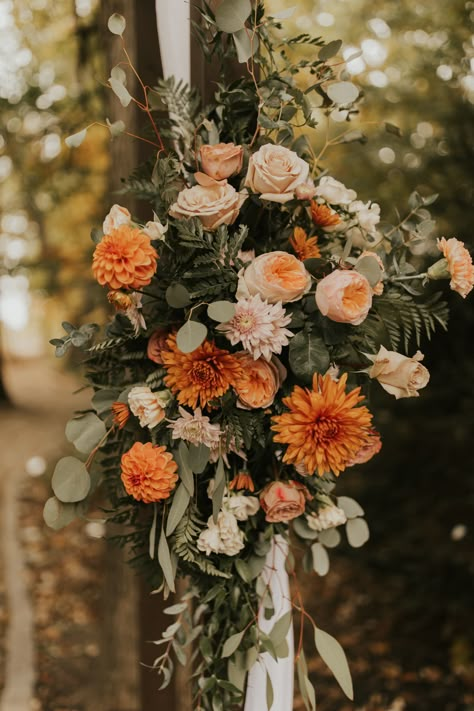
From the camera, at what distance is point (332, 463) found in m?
0.89

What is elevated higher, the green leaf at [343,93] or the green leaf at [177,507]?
the green leaf at [343,93]

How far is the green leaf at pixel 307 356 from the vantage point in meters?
0.90

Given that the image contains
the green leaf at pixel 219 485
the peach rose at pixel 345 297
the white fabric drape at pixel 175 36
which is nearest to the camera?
the peach rose at pixel 345 297

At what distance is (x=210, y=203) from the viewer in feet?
2.98

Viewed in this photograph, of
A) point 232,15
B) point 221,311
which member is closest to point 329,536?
point 221,311

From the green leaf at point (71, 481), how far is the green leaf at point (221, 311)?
360 millimetres

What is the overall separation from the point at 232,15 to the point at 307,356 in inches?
19.9

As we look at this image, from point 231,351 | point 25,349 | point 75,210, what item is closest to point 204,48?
point 231,351

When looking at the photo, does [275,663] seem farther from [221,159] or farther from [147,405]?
[221,159]

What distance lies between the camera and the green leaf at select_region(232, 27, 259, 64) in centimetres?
94

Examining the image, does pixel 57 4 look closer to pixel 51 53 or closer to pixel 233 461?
Result: pixel 51 53

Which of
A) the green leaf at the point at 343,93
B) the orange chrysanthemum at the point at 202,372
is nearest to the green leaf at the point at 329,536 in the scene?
the orange chrysanthemum at the point at 202,372

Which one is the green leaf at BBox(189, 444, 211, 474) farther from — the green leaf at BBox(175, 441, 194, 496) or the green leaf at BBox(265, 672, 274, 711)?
the green leaf at BBox(265, 672, 274, 711)

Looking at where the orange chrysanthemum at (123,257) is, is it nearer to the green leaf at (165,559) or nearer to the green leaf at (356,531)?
the green leaf at (165,559)
